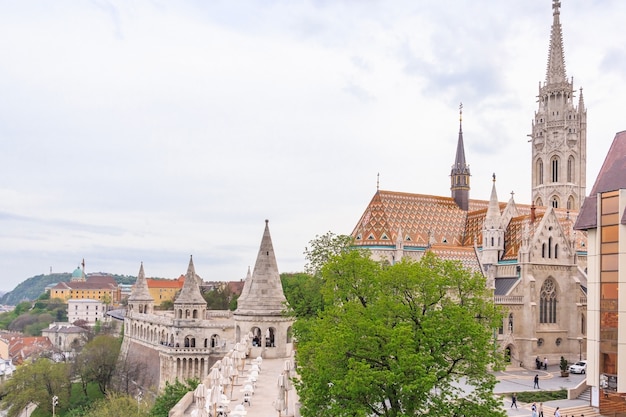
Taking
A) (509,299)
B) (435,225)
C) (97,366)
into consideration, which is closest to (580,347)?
(509,299)

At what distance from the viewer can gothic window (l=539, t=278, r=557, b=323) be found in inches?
1976

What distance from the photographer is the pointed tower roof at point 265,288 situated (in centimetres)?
3684

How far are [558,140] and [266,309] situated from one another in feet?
148

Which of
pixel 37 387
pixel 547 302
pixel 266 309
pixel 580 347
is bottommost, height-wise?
pixel 37 387

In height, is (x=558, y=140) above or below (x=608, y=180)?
above

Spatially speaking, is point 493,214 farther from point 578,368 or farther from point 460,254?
point 578,368

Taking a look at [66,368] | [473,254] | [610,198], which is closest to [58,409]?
[66,368]

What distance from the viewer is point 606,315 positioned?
31.1m

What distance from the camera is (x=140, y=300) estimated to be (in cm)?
7669

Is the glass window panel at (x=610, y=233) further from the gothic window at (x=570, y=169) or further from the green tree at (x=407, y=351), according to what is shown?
the gothic window at (x=570, y=169)

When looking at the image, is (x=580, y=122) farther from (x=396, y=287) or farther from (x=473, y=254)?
(x=396, y=287)

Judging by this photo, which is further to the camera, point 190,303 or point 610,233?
point 190,303

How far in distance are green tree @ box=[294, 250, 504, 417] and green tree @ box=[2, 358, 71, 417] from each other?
47172mm

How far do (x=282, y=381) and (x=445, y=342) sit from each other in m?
5.43
